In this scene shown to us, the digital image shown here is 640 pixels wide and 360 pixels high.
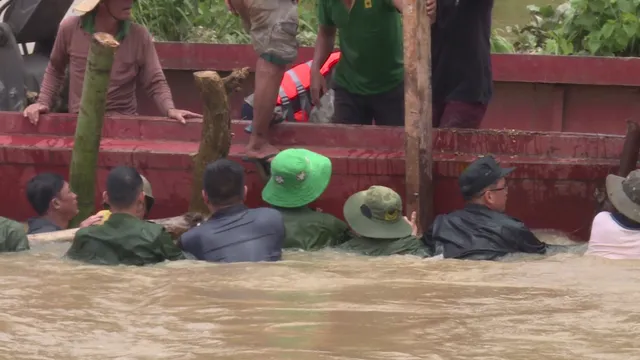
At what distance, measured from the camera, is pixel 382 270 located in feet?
22.9

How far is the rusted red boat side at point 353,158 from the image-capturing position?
762 centimetres

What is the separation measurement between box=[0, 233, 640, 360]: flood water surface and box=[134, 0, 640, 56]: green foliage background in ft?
9.51

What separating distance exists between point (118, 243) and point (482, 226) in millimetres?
1844

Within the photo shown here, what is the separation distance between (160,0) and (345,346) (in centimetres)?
563

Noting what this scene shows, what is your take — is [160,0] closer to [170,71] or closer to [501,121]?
[170,71]

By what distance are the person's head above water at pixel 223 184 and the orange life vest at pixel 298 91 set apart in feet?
6.01

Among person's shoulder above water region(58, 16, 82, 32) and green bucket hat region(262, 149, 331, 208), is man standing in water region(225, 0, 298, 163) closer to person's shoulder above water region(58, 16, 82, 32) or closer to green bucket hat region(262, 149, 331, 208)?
green bucket hat region(262, 149, 331, 208)

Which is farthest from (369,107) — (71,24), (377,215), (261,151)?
(71,24)

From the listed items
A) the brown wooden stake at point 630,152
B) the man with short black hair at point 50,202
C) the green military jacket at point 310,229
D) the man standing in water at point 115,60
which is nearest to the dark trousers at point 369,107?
the man standing in water at point 115,60

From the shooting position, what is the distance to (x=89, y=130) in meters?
7.61

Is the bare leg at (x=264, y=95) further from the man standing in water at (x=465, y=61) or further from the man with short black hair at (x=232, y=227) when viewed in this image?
the man standing in water at (x=465, y=61)

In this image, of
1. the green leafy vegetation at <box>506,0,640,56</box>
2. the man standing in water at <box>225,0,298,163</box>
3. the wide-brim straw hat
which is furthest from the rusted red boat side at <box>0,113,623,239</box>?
the green leafy vegetation at <box>506,0,640,56</box>

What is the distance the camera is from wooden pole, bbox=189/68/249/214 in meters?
7.38

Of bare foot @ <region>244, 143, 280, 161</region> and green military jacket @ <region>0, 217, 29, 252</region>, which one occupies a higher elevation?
bare foot @ <region>244, 143, 280, 161</region>
